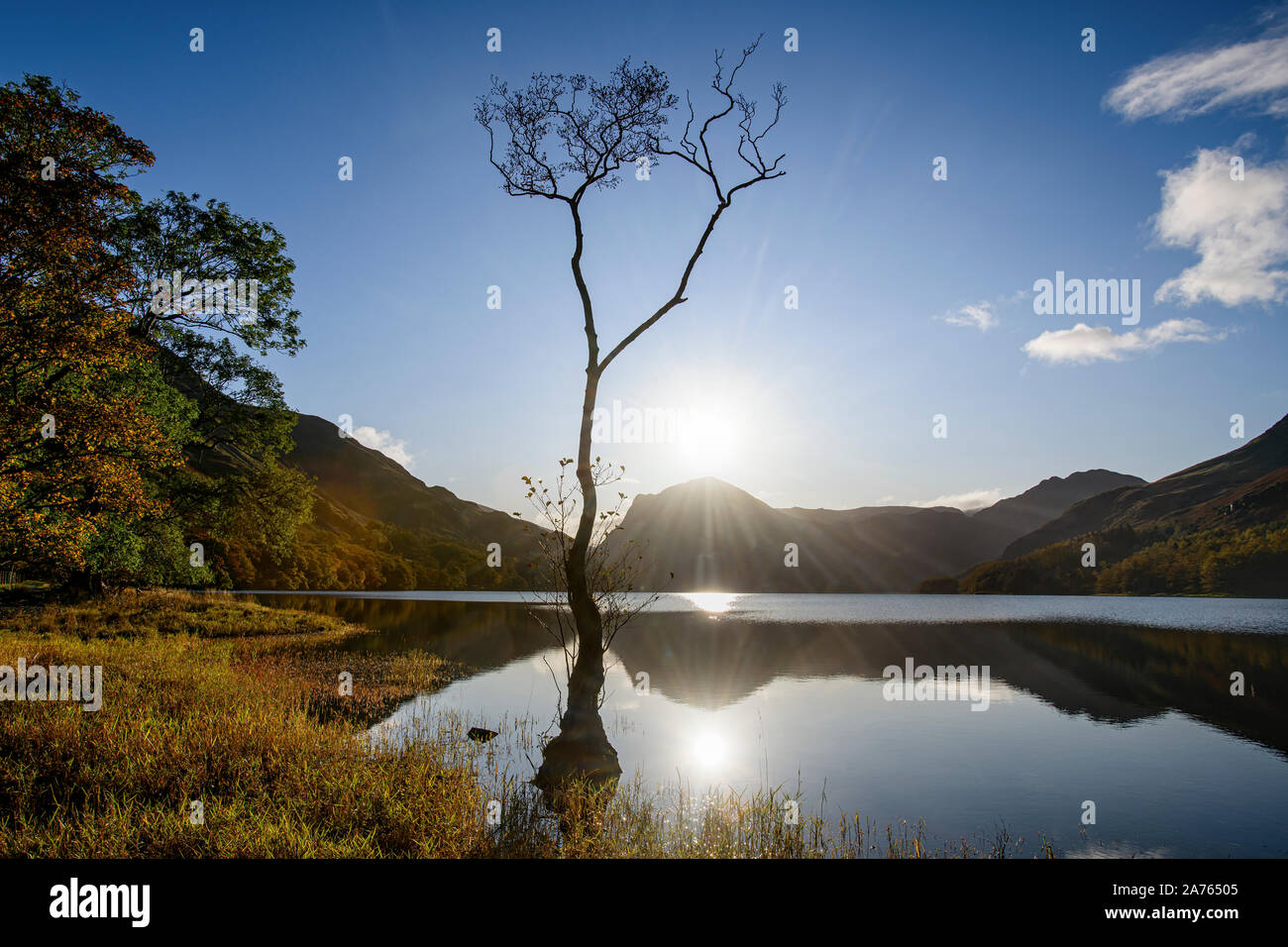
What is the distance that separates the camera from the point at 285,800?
1009 centimetres

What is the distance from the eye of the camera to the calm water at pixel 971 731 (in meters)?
14.5

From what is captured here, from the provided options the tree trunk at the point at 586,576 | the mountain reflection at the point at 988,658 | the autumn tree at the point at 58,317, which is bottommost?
the mountain reflection at the point at 988,658

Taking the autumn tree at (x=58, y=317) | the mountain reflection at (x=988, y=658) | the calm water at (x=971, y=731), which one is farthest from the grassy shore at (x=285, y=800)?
the mountain reflection at (x=988, y=658)

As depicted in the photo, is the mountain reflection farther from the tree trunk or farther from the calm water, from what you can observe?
the tree trunk

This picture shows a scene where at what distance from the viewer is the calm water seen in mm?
14508

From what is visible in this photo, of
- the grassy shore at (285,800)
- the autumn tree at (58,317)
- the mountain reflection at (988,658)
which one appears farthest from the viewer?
the mountain reflection at (988,658)

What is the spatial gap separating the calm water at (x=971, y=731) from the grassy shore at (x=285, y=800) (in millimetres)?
2300

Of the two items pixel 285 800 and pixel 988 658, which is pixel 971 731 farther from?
pixel 988 658

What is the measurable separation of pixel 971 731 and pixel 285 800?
70.6 feet

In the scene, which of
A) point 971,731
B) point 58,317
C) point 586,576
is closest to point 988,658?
point 971,731

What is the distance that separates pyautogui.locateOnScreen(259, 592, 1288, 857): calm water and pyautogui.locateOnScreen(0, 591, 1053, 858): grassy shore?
7.54ft

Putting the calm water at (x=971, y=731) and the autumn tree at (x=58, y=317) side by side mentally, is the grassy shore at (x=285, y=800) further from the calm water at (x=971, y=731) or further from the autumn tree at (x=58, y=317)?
the autumn tree at (x=58, y=317)
